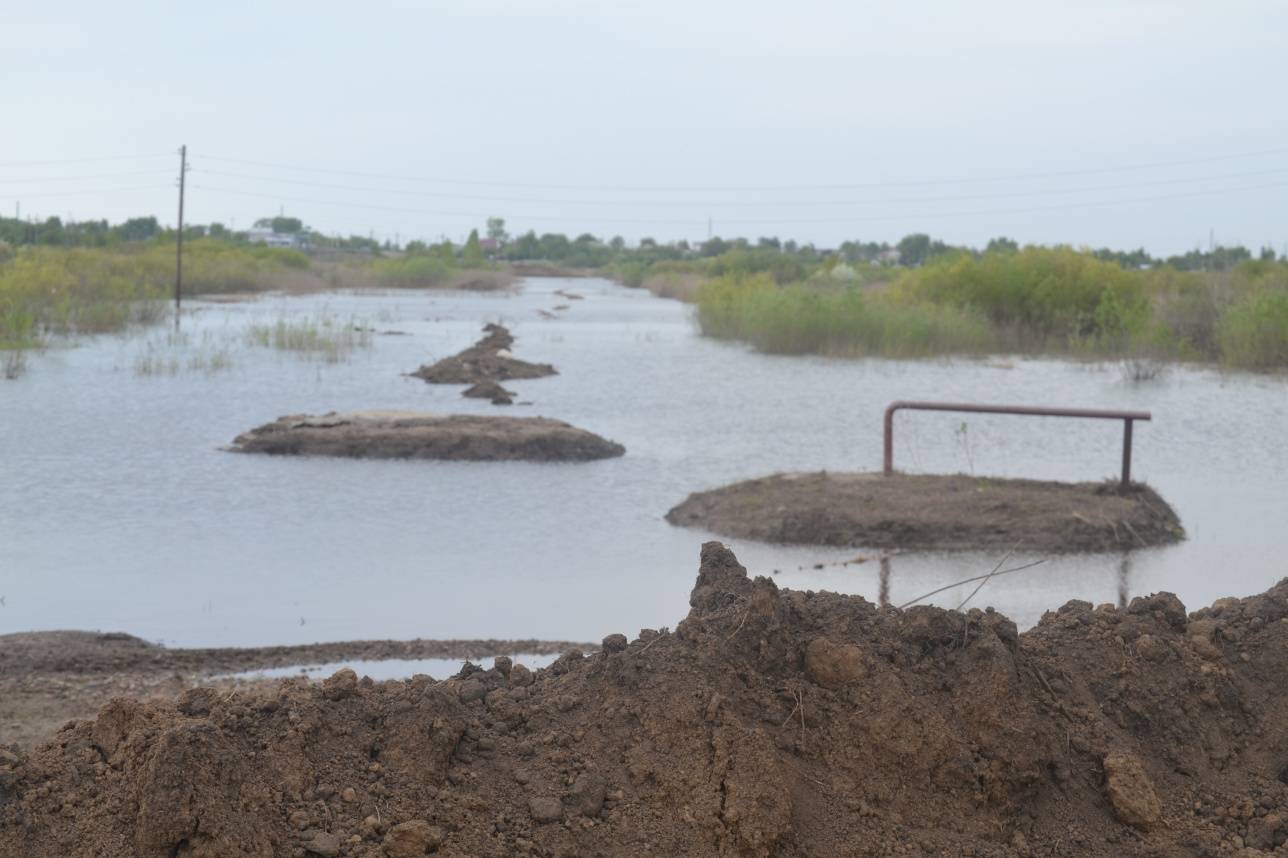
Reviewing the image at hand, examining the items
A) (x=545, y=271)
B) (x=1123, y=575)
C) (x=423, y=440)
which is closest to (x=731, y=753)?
(x=1123, y=575)

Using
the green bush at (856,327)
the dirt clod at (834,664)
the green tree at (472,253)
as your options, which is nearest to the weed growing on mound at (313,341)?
the green bush at (856,327)

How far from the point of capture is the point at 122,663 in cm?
693

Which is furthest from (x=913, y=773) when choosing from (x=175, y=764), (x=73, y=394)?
(x=73, y=394)

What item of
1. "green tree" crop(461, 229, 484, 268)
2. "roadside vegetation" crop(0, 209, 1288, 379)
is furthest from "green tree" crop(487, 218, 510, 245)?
"roadside vegetation" crop(0, 209, 1288, 379)

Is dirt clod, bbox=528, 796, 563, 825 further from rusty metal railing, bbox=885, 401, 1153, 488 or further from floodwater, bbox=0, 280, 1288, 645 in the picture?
rusty metal railing, bbox=885, 401, 1153, 488

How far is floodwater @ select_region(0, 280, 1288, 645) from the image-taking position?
8.66 metres

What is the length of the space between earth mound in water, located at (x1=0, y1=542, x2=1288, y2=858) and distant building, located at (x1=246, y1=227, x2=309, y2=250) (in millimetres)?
121079

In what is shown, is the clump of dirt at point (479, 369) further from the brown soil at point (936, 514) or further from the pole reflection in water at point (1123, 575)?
the pole reflection in water at point (1123, 575)

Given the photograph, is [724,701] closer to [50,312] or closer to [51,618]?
[51,618]

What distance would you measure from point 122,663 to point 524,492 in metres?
6.22

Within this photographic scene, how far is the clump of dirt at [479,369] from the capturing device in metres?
23.7

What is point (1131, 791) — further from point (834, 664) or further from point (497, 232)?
point (497, 232)

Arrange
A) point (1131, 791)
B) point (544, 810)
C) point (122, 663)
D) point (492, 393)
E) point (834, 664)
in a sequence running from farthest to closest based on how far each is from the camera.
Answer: point (492, 393)
point (122, 663)
point (834, 664)
point (1131, 791)
point (544, 810)

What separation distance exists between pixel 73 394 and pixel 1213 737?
1843 cm
